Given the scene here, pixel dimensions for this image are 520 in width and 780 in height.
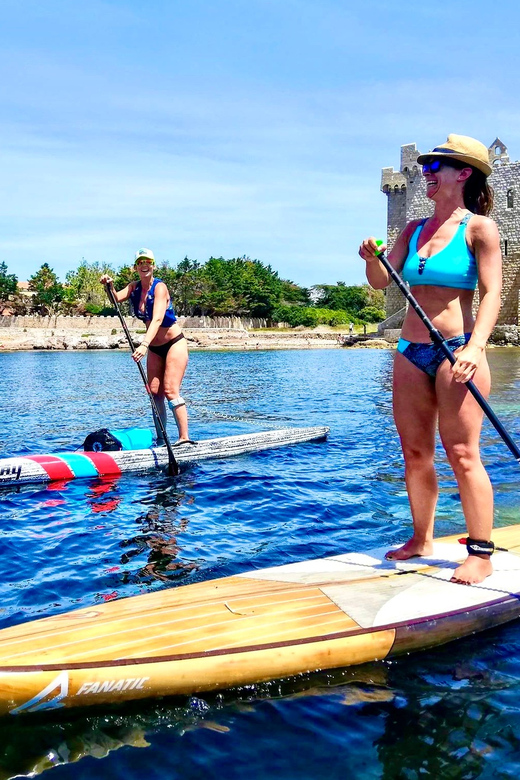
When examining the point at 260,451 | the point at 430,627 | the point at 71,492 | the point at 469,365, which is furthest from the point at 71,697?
the point at 260,451

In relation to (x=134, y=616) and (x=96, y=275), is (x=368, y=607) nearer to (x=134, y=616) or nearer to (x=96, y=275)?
(x=134, y=616)

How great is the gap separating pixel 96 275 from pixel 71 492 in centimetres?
10456

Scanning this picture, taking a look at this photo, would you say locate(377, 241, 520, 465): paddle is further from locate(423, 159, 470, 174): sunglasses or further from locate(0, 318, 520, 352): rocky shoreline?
locate(0, 318, 520, 352): rocky shoreline

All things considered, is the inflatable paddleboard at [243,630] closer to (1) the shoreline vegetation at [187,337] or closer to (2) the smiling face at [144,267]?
(2) the smiling face at [144,267]

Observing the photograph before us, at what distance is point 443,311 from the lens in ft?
15.1

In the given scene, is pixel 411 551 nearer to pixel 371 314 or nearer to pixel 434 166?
pixel 434 166

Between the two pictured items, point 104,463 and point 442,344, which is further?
point 104,463

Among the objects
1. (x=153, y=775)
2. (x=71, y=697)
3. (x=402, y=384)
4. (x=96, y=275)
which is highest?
(x=96, y=275)

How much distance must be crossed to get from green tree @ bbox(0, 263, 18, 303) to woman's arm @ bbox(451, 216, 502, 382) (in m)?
83.8

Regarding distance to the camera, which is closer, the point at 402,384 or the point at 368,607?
the point at 368,607

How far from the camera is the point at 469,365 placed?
13.7 ft

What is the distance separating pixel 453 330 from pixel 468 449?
735 millimetres

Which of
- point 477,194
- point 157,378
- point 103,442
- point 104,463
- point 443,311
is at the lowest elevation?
point 104,463

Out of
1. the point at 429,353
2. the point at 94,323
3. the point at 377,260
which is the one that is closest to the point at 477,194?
the point at 377,260
